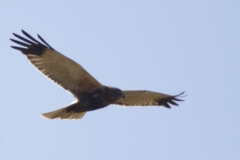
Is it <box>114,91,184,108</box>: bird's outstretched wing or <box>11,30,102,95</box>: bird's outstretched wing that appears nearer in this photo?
<box>11,30,102,95</box>: bird's outstretched wing

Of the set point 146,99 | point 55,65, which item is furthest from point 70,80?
point 146,99

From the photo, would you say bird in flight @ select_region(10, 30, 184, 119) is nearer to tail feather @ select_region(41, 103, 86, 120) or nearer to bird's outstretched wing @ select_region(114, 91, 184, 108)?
tail feather @ select_region(41, 103, 86, 120)

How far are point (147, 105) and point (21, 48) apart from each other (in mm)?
3601

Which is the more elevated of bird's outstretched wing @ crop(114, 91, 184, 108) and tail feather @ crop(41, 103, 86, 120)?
bird's outstretched wing @ crop(114, 91, 184, 108)

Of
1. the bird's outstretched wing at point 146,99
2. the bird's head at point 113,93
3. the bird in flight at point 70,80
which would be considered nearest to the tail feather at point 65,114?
the bird in flight at point 70,80

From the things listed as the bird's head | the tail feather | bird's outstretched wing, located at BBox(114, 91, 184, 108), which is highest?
bird's outstretched wing, located at BBox(114, 91, 184, 108)

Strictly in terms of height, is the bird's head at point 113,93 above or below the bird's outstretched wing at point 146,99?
below

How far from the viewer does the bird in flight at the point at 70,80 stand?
1641cm

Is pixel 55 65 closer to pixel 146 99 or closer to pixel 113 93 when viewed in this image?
pixel 113 93

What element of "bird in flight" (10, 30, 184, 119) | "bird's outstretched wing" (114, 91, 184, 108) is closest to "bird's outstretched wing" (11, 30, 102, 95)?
"bird in flight" (10, 30, 184, 119)

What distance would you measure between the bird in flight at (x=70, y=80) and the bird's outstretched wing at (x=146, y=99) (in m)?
0.94

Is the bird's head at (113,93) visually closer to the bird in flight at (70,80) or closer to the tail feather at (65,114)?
the bird in flight at (70,80)

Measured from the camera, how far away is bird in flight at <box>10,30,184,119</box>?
53.8 ft

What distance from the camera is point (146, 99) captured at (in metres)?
18.2
